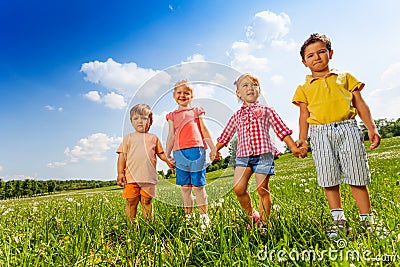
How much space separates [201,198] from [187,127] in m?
1.04

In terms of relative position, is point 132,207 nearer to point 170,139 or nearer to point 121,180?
point 121,180

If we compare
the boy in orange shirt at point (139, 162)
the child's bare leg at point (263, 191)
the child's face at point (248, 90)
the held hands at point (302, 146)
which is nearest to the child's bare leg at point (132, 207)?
the boy in orange shirt at point (139, 162)

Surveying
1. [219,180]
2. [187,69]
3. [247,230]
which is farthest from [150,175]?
[247,230]

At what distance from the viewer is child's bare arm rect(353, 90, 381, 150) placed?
357 centimetres

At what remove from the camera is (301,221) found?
3.43 meters

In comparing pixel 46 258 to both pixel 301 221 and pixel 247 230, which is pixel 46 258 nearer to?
pixel 247 230

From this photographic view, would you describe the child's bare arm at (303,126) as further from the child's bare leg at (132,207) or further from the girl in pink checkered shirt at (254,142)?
the child's bare leg at (132,207)

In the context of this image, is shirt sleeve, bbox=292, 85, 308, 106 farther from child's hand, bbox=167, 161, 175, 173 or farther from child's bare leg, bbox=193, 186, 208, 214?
child's hand, bbox=167, 161, 175, 173

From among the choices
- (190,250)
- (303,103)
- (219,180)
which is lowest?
(190,250)

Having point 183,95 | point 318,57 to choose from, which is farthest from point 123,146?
point 318,57

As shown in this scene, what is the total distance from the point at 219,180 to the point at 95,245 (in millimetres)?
1894

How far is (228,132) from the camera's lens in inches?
186

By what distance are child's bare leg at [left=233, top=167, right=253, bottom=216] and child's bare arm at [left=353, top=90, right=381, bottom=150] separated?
1.45 meters

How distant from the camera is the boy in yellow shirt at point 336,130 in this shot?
3.49 meters
